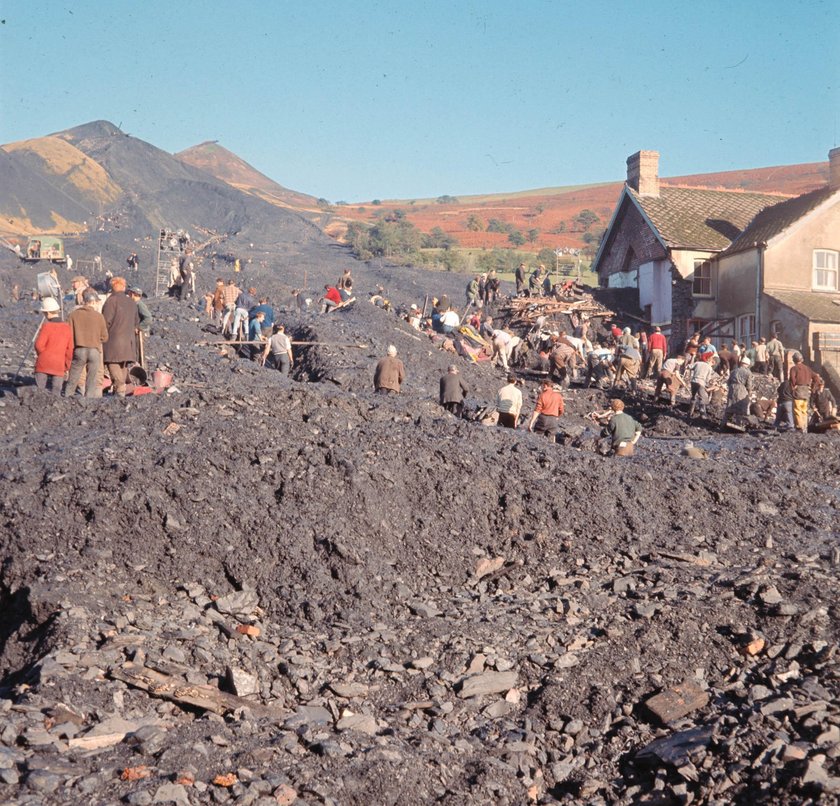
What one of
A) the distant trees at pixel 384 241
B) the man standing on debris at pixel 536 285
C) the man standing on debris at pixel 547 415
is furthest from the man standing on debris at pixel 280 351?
the distant trees at pixel 384 241

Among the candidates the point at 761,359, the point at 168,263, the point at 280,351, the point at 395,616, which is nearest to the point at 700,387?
the point at 761,359

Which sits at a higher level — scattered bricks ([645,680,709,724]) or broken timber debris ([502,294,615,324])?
broken timber debris ([502,294,615,324])

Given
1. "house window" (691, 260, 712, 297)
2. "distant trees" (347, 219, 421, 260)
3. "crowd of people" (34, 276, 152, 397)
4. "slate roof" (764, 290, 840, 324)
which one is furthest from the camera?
"distant trees" (347, 219, 421, 260)

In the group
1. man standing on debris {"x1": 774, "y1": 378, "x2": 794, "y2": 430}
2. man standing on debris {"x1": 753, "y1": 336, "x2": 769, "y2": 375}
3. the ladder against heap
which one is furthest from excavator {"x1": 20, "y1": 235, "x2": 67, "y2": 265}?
man standing on debris {"x1": 774, "y1": 378, "x2": 794, "y2": 430}

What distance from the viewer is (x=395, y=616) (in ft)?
32.2

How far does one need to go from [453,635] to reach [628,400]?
14.6 m

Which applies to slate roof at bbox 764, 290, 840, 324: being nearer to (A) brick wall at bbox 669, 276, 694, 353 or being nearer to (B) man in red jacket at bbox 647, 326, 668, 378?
(A) brick wall at bbox 669, 276, 694, 353

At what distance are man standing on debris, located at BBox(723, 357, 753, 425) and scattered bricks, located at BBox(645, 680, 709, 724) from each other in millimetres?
12029

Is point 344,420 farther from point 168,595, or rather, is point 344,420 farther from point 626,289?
point 626,289

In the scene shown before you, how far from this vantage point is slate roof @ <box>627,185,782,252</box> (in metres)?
32.2

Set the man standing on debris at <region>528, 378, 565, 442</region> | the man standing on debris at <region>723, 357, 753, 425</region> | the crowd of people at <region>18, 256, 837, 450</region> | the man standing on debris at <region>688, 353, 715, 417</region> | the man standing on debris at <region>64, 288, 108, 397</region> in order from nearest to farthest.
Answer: the man standing on debris at <region>64, 288, 108, 397</region>
the crowd of people at <region>18, 256, 837, 450</region>
the man standing on debris at <region>528, 378, 565, 442</region>
the man standing on debris at <region>723, 357, 753, 425</region>
the man standing on debris at <region>688, 353, 715, 417</region>

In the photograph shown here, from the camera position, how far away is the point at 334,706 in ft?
26.4

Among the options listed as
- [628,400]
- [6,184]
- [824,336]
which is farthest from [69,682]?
[6,184]

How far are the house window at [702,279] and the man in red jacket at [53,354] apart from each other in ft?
71.0
